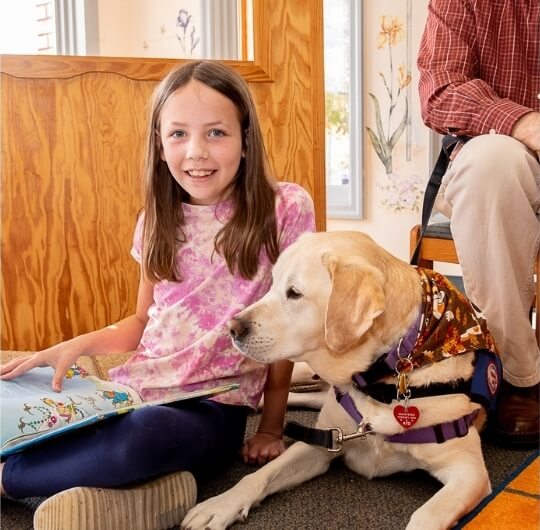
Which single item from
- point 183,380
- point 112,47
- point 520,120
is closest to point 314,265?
point 183,380

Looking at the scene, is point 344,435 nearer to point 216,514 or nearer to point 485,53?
point 216,514

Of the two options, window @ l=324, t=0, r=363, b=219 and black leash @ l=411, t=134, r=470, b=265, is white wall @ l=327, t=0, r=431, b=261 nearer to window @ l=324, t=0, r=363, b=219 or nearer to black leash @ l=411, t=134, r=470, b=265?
window @ l=324, t=0, r=363, b=219

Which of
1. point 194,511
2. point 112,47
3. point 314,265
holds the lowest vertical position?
point 194,511

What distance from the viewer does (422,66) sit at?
1.85m

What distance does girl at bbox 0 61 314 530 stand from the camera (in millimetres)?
1397

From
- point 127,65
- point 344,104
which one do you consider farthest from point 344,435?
point 344,104

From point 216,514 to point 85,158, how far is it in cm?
130

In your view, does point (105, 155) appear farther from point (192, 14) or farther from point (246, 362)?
point (246, 362)

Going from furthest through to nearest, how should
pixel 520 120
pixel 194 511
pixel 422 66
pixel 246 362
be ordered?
pixel 422 66 → pixel 520 120 → pixel 246 362 → pixel 194 511

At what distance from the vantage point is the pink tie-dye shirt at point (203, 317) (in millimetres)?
1413

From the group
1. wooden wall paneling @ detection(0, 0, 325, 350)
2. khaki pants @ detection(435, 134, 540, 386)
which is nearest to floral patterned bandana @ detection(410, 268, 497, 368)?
khaki pants @ detection(435, 134, 540, 386)

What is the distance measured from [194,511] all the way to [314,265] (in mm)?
470

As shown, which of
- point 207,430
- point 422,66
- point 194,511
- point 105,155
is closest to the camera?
point 194,511

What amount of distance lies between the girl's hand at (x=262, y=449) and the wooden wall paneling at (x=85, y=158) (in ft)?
2.86
